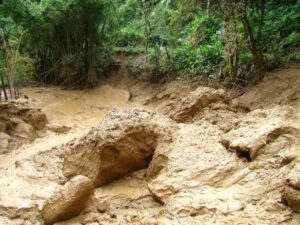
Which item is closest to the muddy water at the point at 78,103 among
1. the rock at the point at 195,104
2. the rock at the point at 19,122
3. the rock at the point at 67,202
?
the rock at the point at 19,122

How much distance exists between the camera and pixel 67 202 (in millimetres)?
3996

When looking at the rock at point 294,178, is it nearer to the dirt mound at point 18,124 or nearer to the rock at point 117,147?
the rock at point 117,147

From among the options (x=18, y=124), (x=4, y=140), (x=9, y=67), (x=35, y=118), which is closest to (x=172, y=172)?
(x=4, y=140)

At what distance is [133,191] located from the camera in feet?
15.1

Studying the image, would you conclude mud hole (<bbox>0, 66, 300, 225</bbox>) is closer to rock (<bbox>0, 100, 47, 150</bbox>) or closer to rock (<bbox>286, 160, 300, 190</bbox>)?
rock (<bbox>286, 160, 300, 190</bbox>)

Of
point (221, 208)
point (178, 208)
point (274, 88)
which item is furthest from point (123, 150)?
point (274, 88)

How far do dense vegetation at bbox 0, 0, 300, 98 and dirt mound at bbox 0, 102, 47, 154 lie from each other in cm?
142

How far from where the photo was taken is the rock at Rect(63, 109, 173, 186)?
15.8ft

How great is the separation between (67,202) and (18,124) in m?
4.45

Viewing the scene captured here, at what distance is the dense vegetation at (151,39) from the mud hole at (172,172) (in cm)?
177

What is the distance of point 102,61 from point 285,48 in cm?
607

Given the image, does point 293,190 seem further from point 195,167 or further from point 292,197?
point 195,167

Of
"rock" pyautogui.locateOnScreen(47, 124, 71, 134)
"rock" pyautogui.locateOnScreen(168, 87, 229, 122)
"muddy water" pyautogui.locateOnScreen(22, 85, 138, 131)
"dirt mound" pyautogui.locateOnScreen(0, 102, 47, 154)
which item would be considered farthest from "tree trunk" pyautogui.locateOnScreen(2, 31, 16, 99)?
"rock" pyautogui.locateOnScreen(168, 87, 229, 122)

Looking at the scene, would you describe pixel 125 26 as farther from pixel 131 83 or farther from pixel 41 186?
pixel 41 186
